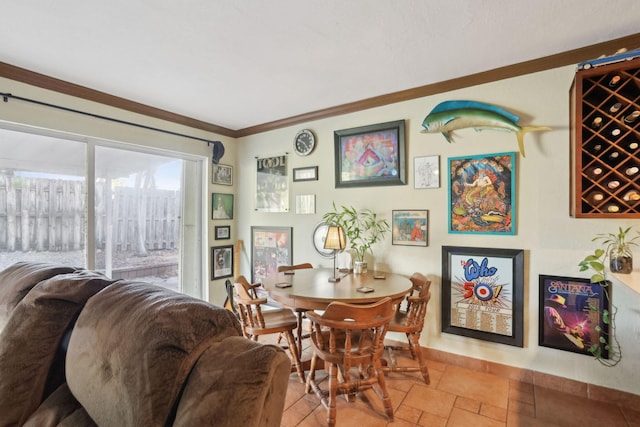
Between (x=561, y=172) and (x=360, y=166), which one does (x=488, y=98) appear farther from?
(x=360, y=166)

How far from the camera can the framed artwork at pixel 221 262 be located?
12.3 ft

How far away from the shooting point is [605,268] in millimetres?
1998

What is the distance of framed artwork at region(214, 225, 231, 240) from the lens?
3818 mm

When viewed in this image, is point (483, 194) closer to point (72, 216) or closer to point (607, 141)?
point (607, 141)

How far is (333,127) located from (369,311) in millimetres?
2079

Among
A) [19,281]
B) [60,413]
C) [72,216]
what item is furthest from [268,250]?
[60,413]

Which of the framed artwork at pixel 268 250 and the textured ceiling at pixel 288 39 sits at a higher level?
the textured ceiling at pixel 288 39

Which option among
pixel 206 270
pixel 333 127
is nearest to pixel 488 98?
pixel 333 127

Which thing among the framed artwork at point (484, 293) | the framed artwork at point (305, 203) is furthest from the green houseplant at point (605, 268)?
the framed artwork at point (305, 203)

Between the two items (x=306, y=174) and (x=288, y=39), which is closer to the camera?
(x=288, y=39)

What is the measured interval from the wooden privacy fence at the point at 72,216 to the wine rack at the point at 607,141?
3.69 meters

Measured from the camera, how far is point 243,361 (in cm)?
75

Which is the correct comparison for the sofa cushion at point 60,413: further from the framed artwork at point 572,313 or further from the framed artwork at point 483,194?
the framed artwork at point 572,313

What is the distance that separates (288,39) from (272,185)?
194 cm
